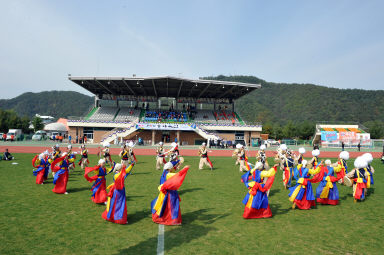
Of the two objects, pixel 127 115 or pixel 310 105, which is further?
pixel 310 105

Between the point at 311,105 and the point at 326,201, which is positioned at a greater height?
the point at 311,105

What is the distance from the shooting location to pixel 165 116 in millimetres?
44219

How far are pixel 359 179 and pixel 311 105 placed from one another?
Result: 116151 millimetres

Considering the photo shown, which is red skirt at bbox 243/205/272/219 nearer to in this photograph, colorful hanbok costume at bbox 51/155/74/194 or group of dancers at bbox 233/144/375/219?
group of dancers at bbox 233/144/375/219

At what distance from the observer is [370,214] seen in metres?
7.32

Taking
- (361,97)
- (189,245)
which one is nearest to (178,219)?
(189,245)

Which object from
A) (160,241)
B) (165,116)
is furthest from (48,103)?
(160,241)

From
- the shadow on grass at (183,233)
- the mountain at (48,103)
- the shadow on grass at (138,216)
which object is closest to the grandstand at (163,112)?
the shadow on grass at (138,216)

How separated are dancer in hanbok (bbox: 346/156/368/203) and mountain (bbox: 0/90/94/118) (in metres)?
169

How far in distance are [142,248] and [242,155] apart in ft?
32.9

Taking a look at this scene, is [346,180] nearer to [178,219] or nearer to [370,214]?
[370,214]

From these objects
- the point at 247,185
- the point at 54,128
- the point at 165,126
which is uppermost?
the point at 54,128

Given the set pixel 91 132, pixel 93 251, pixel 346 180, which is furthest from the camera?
pixel 91 132

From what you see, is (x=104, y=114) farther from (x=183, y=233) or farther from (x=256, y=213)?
(x=183, y=233)
